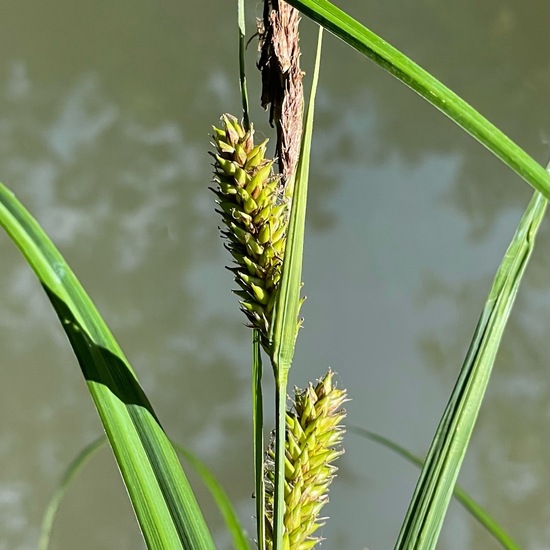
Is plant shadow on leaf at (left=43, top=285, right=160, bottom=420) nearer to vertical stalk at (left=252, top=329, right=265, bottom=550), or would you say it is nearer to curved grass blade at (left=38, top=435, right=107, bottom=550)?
vertical stalk at (left=252, top=329, right=265, bottom=550)

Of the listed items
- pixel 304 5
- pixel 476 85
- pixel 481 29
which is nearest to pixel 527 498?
pixel 476 85

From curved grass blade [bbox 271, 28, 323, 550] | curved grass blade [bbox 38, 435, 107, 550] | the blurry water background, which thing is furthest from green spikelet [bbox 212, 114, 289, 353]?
the blurry water background

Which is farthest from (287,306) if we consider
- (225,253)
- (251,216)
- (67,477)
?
(225,253)

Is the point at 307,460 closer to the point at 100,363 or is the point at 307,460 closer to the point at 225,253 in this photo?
the point at 100,363

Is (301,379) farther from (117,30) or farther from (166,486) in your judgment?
(166,486)

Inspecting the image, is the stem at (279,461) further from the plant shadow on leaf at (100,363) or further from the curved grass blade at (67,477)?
the curved grass blade at (67,477)

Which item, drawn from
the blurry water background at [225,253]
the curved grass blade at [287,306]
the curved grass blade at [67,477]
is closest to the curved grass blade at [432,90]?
the curved grass blade at [287,306]
